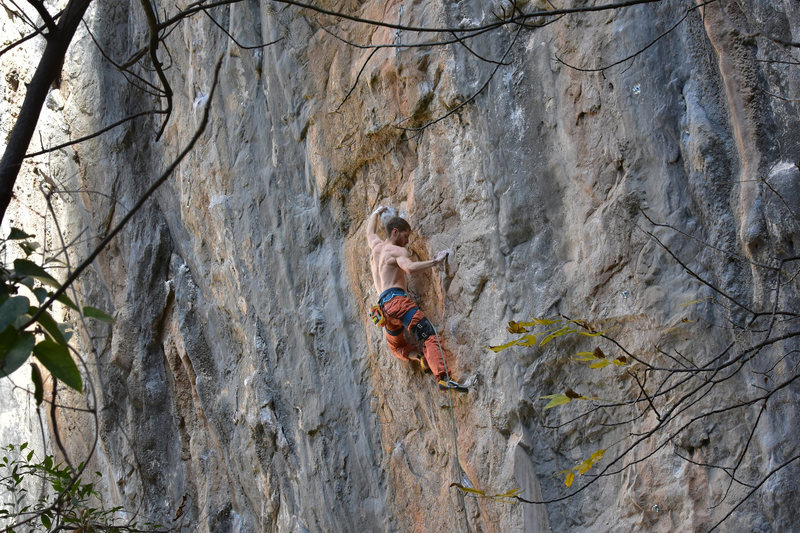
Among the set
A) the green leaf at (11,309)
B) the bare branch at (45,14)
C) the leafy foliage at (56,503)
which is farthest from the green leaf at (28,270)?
the bare branch at (45,14)

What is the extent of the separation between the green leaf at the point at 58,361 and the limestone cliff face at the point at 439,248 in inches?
36.7

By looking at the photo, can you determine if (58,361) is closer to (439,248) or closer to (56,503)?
(56,503)

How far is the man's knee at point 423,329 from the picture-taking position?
16.7 ft

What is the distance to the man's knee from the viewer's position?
5078 millimetres

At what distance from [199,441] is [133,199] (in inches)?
108

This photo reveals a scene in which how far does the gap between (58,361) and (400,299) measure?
3.49 meters

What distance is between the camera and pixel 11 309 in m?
1.70

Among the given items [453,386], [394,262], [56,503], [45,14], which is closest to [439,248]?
[394,262]

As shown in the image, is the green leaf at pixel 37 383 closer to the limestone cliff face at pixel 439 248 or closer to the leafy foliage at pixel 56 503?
the leafy foliage at pixel 56 503

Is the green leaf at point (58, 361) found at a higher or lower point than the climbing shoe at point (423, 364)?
lower

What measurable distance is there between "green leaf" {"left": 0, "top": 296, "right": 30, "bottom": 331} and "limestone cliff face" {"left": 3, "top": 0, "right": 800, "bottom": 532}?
102cm

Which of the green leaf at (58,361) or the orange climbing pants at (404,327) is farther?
the orange climbing pants at (404,327)

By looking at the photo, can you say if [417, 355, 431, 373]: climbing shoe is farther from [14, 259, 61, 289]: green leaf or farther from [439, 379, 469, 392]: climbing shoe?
[14, 259, 61, 289]: green leaf

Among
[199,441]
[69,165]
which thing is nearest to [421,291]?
[199,441]
